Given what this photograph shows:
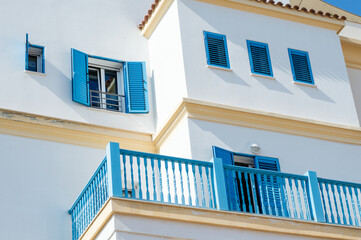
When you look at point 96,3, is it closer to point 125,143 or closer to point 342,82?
point 125,143

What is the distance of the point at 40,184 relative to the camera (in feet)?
48.2

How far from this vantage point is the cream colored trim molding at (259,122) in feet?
50.1

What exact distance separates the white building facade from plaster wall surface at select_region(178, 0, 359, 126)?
1.2 inches

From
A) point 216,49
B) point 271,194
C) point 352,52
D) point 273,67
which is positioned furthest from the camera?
point 352,52

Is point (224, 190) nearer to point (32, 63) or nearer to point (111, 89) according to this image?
point (111, 89)

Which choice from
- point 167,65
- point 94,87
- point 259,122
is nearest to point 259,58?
point 259,122

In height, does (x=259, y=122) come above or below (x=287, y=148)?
above

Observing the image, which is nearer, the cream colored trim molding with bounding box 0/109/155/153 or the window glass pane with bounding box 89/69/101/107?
the cream colored trim molding with bounding box 0/109/155/153

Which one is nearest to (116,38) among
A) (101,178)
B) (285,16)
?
(285,16)

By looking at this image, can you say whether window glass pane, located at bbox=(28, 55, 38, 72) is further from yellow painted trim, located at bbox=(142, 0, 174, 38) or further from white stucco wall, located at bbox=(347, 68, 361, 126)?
white stucco wall, located at bbox=(347, 68, 361, 126)

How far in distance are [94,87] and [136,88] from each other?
92 centimetres

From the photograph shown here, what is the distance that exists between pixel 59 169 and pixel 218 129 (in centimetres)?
327

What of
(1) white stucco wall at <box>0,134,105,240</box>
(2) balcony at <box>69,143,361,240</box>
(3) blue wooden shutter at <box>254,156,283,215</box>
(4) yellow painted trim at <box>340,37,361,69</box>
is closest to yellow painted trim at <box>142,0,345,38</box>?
(4) yellow painted trim at <box>340,37,361,69</box>

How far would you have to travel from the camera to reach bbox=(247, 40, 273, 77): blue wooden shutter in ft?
54.4
